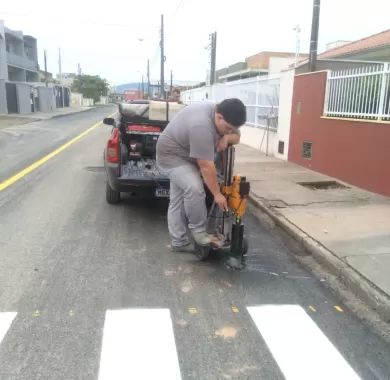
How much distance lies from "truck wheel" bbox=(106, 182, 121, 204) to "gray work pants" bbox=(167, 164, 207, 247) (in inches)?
93.5

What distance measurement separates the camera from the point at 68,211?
6906 mm

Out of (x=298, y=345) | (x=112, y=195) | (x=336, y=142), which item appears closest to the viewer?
(x=298, y=345)

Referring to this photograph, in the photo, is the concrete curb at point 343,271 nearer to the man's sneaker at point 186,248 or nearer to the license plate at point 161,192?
the man's sneaker at point 186,248

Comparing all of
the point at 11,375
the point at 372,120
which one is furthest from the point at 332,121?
the point at 11,375

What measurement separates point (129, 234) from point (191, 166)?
1522 mm

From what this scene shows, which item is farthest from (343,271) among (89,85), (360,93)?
(89,85)

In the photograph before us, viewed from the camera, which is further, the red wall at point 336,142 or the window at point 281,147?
the window at point 281,147

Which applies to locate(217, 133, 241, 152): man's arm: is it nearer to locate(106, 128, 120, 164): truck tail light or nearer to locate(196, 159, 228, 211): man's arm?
locate(196, 159, 228, 211): man's arm

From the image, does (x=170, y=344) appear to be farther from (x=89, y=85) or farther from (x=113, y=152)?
(x=89, y=85)

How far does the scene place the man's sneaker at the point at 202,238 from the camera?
474cm

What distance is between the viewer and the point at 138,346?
→ 325cm

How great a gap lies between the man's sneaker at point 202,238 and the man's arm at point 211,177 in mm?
382

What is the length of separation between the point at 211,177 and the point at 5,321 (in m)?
2.19

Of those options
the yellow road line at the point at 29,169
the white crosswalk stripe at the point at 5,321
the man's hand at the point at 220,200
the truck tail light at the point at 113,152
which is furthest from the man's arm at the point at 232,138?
the yellow road line at the point at 29,169
